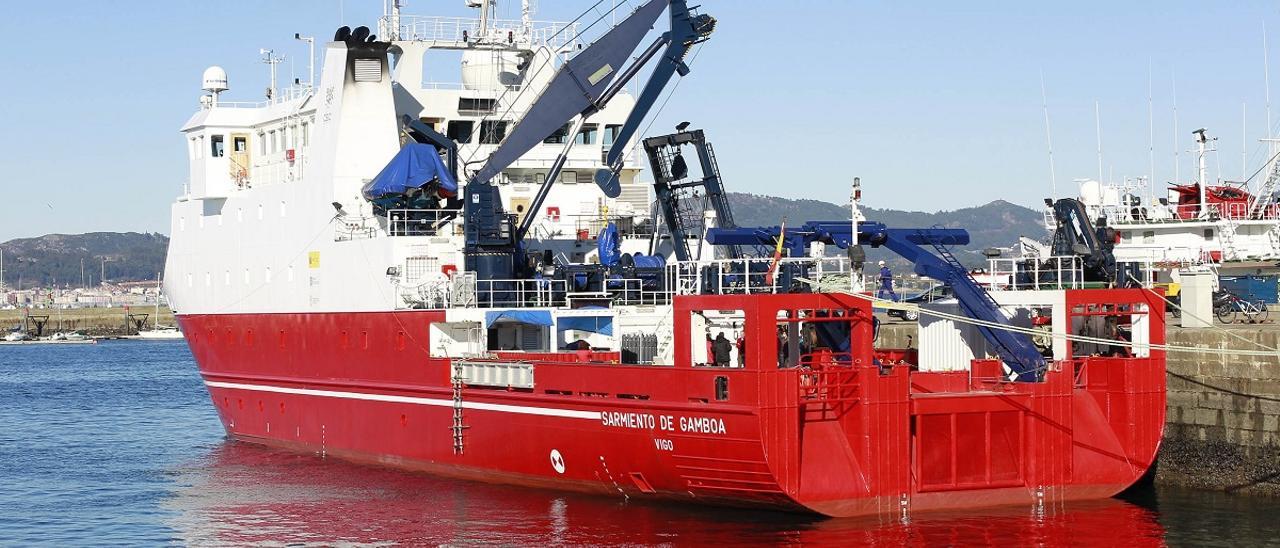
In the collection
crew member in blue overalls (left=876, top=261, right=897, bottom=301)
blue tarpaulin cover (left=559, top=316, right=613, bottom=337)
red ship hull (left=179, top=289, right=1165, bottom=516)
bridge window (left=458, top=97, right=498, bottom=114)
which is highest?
bridge window (left=458, top=97, right=498, bottom=114)

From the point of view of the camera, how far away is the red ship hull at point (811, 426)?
22.8 metres

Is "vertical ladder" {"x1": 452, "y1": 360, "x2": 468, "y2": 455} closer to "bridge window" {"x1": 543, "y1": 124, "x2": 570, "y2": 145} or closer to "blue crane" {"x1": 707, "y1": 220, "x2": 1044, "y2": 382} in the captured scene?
"blue crane" {"x1": 707, "y1": 220, "x2": 1044, "y2": 382}

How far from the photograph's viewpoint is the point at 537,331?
3025cm

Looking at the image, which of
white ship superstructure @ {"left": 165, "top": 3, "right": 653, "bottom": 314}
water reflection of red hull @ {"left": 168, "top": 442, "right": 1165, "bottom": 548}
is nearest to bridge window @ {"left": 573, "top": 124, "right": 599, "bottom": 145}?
white ship superstructure @ {"left": 165, "top": 3, "right": 653, "bottom": 314}

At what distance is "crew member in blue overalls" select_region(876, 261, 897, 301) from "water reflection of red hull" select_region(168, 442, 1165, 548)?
4.46 metres

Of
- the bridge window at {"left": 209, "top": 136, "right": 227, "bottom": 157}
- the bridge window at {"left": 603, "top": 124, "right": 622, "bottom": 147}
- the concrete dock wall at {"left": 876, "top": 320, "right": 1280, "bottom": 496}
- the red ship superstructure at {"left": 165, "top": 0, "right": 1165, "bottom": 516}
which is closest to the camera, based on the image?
the red ship superstructure at {"left": 165, "top": 0, "right": 1165, "bottom": 516}

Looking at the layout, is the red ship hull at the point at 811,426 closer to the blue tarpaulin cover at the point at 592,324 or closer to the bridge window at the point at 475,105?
the blue tarpaulin cover at the point at 592,324

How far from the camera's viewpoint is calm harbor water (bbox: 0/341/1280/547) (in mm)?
22672

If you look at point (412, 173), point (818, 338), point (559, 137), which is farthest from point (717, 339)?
point (559, 137)

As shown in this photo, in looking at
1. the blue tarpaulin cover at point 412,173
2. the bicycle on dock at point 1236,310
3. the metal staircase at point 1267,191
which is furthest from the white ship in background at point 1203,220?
the blue tarpaulin cover at point 412,173

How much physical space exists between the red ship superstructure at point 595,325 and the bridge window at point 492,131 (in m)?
0.15

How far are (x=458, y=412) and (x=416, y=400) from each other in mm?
1634

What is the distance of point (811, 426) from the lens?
22828mm

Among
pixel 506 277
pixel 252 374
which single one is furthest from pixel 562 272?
pixel 252 374
